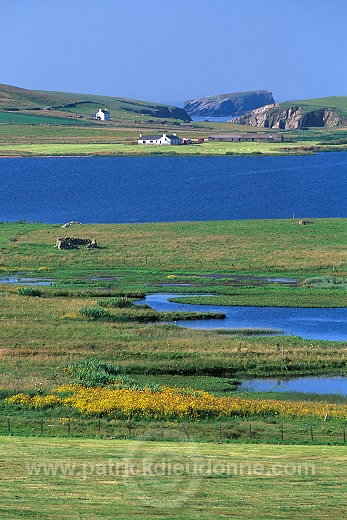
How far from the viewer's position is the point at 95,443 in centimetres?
2661

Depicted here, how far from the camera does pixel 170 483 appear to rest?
2145cm

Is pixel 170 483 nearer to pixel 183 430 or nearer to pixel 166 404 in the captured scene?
pixel 183 430

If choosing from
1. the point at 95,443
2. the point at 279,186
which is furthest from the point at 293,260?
the point at 279,186

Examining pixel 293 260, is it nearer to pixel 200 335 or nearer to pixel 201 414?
pixel 200 335

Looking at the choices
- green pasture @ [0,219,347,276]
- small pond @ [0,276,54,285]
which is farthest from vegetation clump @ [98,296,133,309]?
small pond @ [0,276,54,285]

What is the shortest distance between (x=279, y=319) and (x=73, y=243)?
88.5 feet

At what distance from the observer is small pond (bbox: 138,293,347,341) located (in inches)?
1918

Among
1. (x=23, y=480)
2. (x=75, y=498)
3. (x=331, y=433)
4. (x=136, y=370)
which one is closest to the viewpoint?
(x=75, y=498)

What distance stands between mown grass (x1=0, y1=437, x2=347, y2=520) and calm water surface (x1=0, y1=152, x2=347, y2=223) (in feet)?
251

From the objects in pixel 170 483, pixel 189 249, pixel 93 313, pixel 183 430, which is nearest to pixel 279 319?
pixel 93 313

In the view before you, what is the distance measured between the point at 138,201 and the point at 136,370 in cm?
8394

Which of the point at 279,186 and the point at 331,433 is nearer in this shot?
the point at 331,433

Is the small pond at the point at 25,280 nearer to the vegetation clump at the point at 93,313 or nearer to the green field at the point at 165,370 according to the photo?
the green field at the point at 165,370

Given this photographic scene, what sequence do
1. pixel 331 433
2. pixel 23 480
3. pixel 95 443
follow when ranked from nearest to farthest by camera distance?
pixel 23 480
pixel 95 443
pixel 331 433
